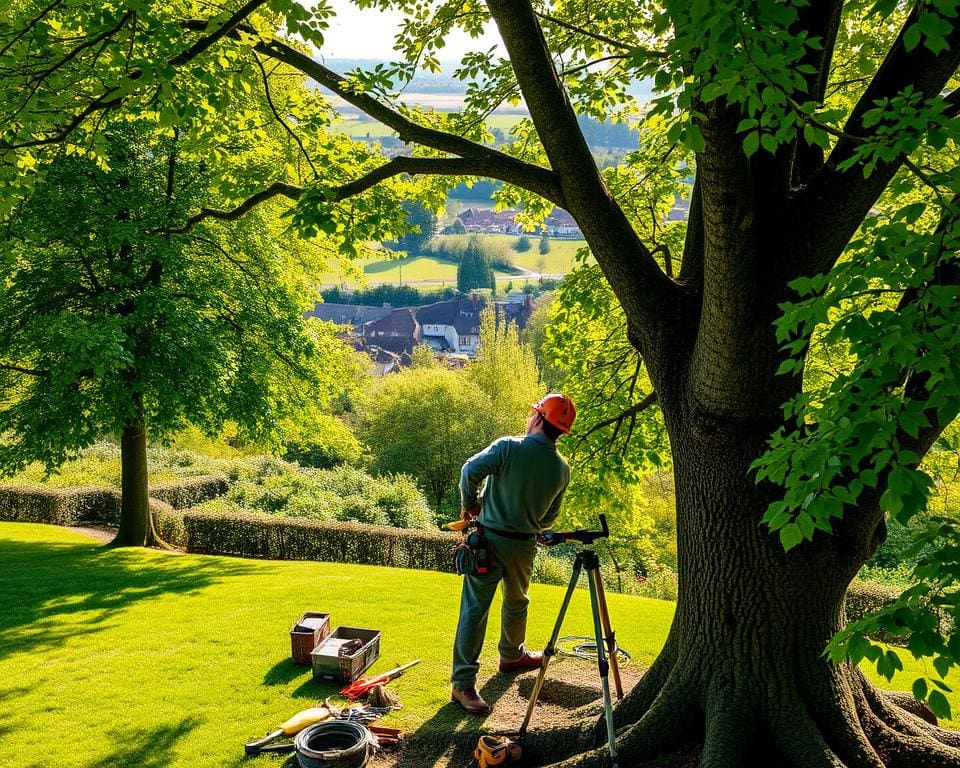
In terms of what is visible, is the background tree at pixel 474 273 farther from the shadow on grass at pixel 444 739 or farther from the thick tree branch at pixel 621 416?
the shadow on grass at pixel 444 739

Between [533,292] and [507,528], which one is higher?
[533,292]

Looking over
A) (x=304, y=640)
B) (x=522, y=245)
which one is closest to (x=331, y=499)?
(x=304, y=640)

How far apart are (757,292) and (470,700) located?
13.4ft

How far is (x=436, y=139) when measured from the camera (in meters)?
5.28

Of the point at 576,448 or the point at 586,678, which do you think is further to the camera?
the point at 576,448

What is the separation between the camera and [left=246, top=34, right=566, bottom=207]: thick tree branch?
16.6 feet

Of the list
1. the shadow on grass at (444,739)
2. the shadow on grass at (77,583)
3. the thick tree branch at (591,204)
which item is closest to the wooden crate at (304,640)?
the shadow on grass at (444,739)

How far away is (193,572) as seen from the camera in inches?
514

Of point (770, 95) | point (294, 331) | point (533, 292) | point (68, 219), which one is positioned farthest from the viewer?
point (533, 292)

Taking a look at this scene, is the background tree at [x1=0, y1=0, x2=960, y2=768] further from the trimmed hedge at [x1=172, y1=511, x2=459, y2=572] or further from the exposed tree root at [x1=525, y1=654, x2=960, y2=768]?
the trimmed hedge at [x1=172, y1=511, x2=459, y2=572]

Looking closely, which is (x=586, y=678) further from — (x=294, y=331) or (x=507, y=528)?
(x=294, y=331)

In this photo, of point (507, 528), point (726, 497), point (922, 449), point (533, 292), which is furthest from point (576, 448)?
point (533, 292)

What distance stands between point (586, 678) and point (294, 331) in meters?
10.8

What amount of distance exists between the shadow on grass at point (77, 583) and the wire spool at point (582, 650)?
594 centimetres
